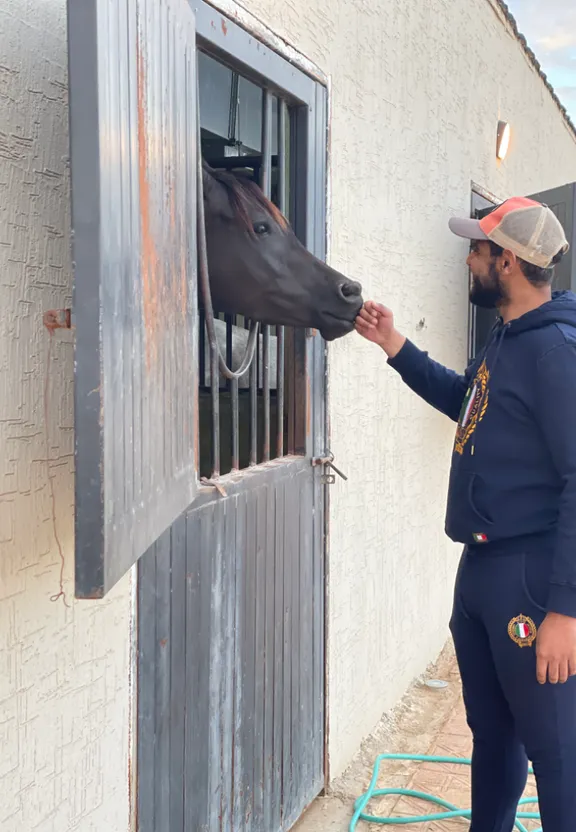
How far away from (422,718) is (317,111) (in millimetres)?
2629

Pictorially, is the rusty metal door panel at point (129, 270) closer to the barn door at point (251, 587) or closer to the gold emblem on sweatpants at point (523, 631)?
the barn door at point (251, 587)

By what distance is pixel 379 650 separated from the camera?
3.60 m

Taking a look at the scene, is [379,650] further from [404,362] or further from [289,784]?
[404,362]

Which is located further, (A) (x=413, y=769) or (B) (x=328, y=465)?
(A) (x=413, y=769)

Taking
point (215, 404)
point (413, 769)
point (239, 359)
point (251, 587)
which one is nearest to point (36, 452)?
point (215, 404)

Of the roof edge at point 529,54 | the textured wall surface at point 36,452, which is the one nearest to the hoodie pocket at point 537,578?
the textured wall surface at point 36,452

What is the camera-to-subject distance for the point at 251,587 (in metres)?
2.43

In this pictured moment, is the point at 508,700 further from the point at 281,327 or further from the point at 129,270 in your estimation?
the point at 129,270

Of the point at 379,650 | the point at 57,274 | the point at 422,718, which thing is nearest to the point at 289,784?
the point at 379,650

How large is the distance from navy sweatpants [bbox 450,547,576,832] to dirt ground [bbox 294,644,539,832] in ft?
1.95

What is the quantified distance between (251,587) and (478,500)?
0.74 metres

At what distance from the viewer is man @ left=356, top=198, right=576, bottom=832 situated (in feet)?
6.30

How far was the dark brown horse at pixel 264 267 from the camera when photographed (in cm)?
221

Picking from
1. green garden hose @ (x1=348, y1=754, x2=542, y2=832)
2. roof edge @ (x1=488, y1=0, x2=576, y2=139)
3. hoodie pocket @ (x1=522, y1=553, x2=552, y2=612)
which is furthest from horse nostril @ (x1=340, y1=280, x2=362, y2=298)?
roof edge @ (x1=488, y1=0, x2=576, y2=139)
